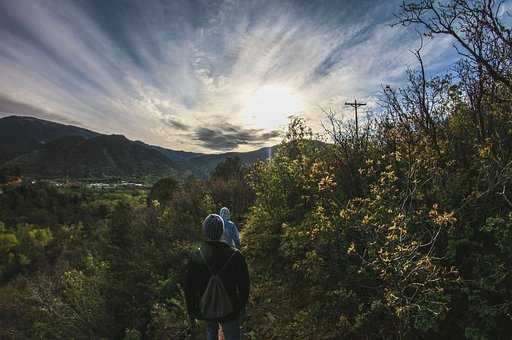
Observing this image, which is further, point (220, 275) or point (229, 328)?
point (229, 328)

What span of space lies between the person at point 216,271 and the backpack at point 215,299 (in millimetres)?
24

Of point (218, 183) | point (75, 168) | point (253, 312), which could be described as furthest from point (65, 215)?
point (75, 168)

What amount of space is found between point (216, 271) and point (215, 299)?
0.97 feet

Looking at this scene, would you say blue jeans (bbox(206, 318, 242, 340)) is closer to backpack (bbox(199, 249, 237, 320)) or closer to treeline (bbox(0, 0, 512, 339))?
backpack (bbox(199, 249, 237, 320))

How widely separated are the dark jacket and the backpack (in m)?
0.03

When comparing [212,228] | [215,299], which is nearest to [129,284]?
[215,299]

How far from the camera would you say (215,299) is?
9.52 ft

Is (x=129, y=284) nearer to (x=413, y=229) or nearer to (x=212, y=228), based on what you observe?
(x=212, y=228)

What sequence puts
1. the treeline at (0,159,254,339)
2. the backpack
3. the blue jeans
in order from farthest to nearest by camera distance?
the treeline at (0,159,254,339) → the blue jeans → the backpack

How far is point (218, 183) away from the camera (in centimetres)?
1476

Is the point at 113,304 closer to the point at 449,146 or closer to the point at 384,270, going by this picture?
the point at 384,270

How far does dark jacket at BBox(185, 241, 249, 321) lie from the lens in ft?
9.60

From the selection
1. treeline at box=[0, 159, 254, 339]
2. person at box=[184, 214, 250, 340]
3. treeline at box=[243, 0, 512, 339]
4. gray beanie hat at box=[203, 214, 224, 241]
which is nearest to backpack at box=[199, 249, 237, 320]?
person at box=[184, 214, 250, 340]

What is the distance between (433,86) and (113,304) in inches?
388
